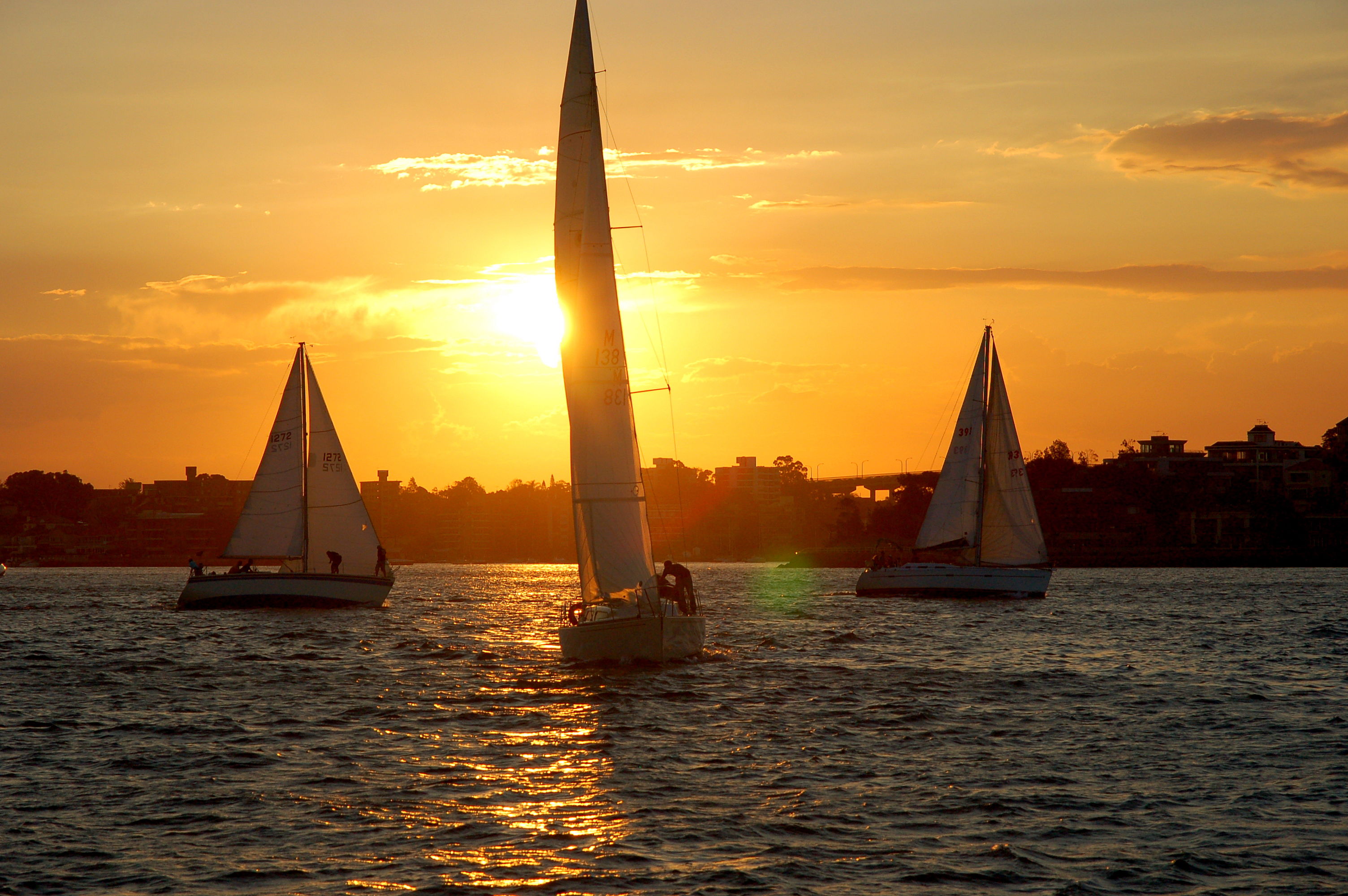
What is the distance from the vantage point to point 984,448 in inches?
2213

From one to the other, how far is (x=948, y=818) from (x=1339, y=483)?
163 meters

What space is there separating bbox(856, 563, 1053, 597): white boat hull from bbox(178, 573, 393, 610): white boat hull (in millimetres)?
23039

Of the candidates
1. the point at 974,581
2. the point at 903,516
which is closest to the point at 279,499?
the point at 974,581

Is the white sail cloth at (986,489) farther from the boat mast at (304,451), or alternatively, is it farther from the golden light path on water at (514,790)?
the golden light path on water at (514,790)

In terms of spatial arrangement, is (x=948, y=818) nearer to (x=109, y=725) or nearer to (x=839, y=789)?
(x=839, y=789)

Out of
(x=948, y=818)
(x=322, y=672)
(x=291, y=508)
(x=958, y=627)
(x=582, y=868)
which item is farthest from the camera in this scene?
(x=291, y=508)

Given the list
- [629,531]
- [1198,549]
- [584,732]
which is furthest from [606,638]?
[1198,549]

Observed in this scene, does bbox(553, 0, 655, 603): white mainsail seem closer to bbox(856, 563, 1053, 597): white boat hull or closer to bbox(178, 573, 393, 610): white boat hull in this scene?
bbox(178, 573, 393, 610): white boat hull

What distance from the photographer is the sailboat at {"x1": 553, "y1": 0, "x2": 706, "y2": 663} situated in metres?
25.4

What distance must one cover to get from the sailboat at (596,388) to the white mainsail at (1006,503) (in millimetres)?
33125

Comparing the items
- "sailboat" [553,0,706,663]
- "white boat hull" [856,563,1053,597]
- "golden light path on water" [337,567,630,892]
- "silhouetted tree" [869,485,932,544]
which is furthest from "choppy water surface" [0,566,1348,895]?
"silhouetted tree" [869,485,932,544]

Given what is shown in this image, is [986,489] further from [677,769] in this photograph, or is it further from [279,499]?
[677,769]

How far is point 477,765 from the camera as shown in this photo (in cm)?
1703

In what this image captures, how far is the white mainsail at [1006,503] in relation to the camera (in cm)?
5566
